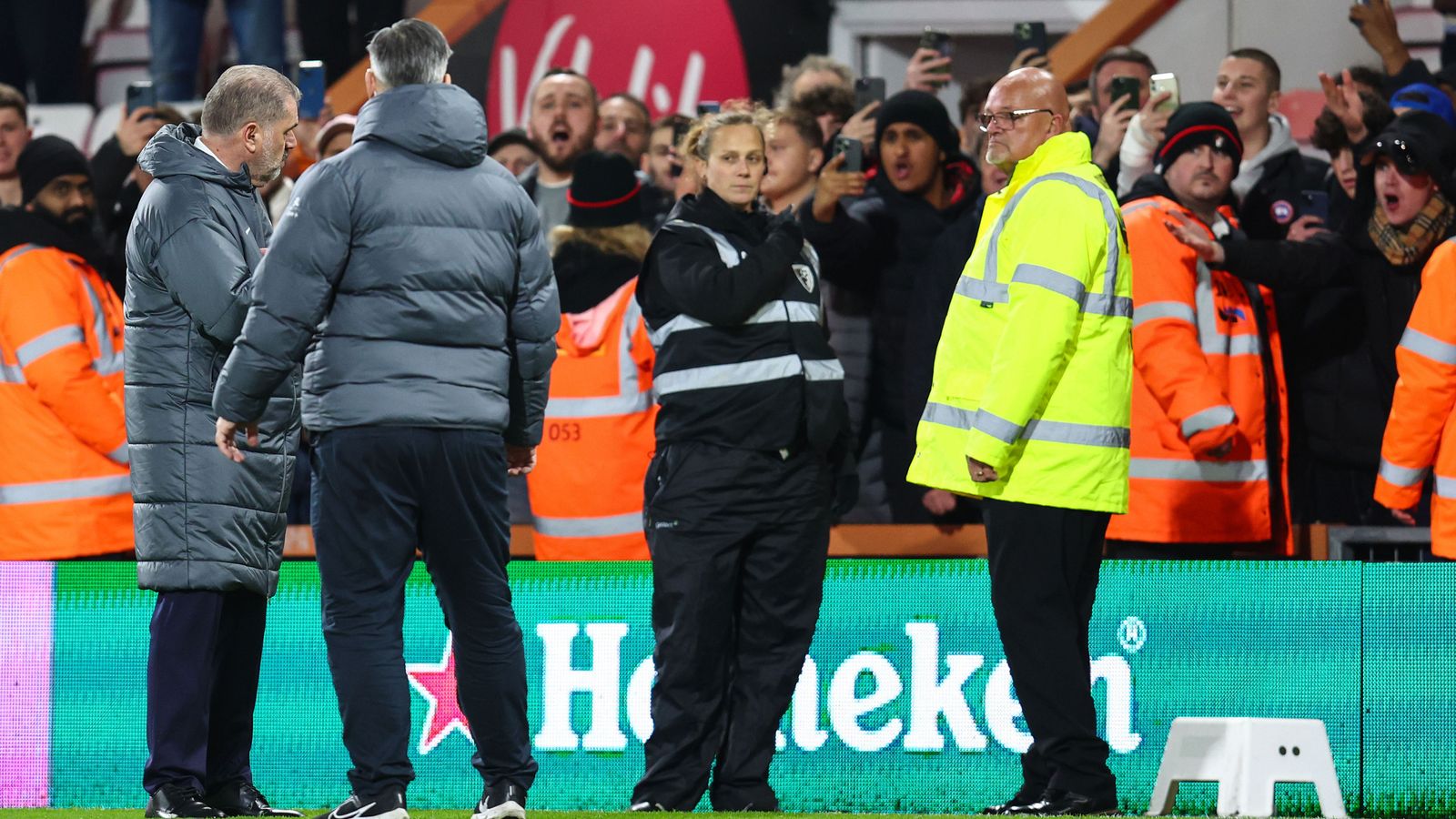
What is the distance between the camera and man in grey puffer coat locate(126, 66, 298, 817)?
18.2 feet

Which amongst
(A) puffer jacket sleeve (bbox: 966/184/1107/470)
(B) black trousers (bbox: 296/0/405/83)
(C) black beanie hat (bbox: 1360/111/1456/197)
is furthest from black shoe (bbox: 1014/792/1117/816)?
(B) black trousers (bbox: 296/0/405/83)

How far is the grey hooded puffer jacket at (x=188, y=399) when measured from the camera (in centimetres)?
557

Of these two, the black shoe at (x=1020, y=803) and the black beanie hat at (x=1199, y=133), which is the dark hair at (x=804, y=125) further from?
the black shoe at (x=1020, y=803)

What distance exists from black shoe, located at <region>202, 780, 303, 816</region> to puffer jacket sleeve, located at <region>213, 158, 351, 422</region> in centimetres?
134

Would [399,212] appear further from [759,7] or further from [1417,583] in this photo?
[759,7]

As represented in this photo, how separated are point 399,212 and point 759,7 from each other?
277 inches

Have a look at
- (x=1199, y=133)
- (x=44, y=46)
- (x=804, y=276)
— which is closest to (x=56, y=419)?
(x=804, y=276)

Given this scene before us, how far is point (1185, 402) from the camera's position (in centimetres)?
710

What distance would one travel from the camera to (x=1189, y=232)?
7168mm

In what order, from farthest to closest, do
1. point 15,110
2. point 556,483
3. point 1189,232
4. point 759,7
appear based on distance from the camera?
point 759,7 → point 15,110 → point 556,483 → point 1189,232

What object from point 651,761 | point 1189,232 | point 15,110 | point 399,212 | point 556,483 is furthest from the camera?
point 15,110

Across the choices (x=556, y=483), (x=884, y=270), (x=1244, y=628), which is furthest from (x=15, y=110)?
(x=1244, y=628)

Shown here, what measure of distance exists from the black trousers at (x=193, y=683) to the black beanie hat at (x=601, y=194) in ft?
8.45

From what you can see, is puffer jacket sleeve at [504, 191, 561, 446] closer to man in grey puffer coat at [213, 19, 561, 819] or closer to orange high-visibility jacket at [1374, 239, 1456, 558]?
man in grey puffer coat at [213, 19, 561, 819]
